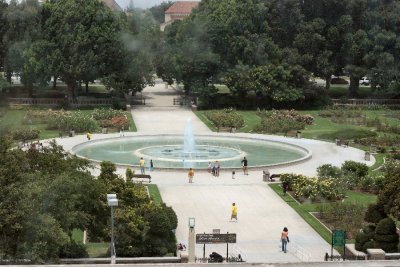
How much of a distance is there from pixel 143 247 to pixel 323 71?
54050mm

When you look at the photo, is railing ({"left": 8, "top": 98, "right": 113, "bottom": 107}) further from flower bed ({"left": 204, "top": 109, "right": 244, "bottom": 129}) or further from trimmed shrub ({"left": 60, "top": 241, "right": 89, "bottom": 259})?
trimmed shrub ({"left": 60, "top": 241, "right": 89, "bottom": 259})

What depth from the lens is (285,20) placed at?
78312 millimetres

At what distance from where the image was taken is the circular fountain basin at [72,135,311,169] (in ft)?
149

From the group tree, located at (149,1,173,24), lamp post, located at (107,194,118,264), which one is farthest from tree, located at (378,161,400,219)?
tree, located at (149,1,173,24)

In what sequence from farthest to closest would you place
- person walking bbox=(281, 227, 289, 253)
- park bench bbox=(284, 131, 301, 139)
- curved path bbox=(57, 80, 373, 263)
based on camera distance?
park bench bbox=(284, 131, 301, 139), curved path bbox=(57, 80, 373, 263), person walking bbox=(281, 227, 289, 253)

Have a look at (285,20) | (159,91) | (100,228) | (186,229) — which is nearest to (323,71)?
(285,20)

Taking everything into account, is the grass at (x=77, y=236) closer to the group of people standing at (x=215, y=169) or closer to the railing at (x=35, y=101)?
the group of people standing at (x=215, y=169)

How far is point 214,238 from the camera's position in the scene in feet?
83.6

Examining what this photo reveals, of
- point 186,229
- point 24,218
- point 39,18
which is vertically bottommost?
point 186,229

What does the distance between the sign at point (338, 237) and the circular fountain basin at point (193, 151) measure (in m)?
17.8

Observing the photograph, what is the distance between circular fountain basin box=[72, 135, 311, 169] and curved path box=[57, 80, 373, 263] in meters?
1.44

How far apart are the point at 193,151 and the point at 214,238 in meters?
24.2

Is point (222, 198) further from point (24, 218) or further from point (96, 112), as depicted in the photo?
point (96, 112)

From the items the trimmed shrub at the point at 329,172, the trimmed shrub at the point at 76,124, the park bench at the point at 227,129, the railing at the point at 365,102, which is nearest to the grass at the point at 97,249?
the trimmed shrub at the point at 329,172
